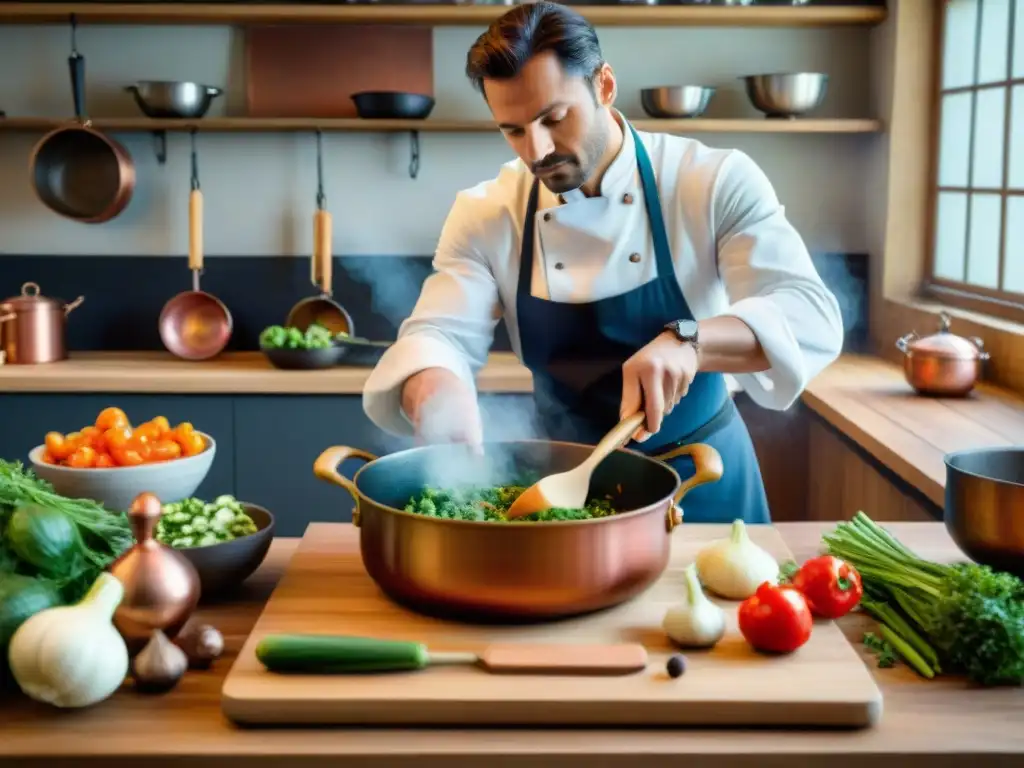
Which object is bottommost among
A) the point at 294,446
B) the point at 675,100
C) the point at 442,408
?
the point at 294,446

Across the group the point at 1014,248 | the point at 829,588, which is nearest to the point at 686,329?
the point at 829,588

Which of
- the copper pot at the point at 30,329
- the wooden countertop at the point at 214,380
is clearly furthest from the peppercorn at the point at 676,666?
the copper pot at the point at 30,329

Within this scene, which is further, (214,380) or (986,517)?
(214,380)

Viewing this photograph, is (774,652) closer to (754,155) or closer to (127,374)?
(127,374)

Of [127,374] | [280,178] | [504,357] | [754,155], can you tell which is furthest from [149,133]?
[754,155]

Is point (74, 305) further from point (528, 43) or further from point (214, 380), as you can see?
point (528, 43)

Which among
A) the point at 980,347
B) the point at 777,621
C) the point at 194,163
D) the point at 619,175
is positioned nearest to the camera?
the point at 777,621

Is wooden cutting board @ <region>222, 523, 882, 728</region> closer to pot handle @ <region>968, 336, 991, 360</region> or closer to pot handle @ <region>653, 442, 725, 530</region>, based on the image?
pot handle @ <region>653, 442, 725, 530</region>

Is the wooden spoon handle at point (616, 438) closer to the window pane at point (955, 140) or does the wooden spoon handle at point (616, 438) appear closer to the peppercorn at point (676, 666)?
the peppercorn at point (676, 666)

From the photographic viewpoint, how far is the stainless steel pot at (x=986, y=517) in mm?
1238

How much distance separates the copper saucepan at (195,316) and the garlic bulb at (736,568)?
2.48m

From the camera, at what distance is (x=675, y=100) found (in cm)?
331

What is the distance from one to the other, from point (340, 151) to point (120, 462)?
226 centimetres

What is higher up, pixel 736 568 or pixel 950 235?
pixel 950 235
